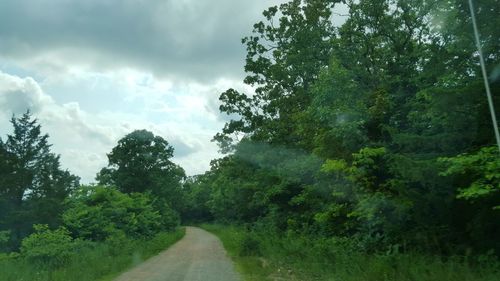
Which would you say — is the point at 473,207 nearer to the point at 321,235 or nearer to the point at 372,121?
the point at 372,121

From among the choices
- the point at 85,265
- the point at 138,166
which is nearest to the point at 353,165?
the point at 85,265

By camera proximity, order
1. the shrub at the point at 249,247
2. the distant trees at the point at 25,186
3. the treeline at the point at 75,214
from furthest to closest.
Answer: the distant trees at the point at 25,186
the shrub at the point at 249,247
the treeline at the point at 75,214

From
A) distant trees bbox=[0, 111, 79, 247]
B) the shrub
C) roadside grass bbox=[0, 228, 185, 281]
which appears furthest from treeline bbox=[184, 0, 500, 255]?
distant trees bbox=[0, 111, 79, 247]

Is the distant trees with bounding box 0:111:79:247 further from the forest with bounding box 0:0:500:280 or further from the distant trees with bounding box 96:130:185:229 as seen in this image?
the distant trees with bounding box 96:130:185:229

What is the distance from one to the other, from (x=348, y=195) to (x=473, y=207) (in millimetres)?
6106

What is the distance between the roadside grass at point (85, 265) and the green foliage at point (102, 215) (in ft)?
9.79

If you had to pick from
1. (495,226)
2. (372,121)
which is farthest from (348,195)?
(495,226)

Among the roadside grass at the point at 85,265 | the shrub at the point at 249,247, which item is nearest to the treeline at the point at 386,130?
the shrub at the point at 249,247

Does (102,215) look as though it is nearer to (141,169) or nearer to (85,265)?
(85,265)

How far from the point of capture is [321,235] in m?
20.6

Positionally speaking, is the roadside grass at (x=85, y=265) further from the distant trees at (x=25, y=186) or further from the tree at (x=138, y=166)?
the tree at (x=138, y=166)

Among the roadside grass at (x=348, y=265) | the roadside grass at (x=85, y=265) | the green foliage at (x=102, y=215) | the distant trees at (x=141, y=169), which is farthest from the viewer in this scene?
the distant trees at (x=141, y=169)

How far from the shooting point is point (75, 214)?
1315 inches

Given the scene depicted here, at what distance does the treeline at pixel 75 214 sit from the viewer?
23.3m
